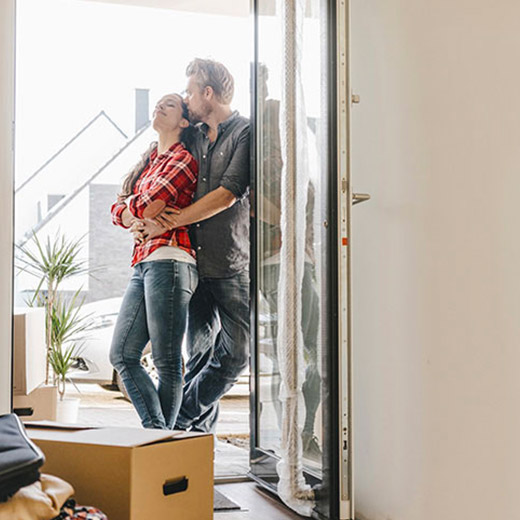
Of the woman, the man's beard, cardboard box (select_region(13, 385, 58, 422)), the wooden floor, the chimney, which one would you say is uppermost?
the chimney

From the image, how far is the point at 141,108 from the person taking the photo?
249 inches

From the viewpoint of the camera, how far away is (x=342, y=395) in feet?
6.08

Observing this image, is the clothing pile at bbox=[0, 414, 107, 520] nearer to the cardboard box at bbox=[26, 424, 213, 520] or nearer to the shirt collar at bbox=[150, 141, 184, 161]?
the cardboard box at bbox=[26, 424, 213, 520]

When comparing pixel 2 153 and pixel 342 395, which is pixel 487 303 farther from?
pixel 2 153

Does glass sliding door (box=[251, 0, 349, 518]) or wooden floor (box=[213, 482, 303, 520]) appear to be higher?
glass sliding door (box=[251, 0, 349, 518])

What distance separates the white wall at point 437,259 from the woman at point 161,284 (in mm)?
979

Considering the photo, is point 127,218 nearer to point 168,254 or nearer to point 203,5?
point 168,254

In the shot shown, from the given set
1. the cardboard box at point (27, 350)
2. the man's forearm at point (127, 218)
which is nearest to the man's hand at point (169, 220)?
the man's forearm at point (127, 218)

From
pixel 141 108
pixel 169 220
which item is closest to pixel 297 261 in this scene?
pixel 169 220

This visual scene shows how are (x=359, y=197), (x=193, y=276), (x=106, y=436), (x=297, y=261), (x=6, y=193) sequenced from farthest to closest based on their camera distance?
1. (x=193, y=276)
2. (x=6, y=193)
3. (x=297, y=261)
4. (x=359, y=197)
5. (x=106, y=436)

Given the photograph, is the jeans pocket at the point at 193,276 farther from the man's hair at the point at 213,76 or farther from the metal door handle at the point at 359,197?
the metal door handle at the point at 359,197

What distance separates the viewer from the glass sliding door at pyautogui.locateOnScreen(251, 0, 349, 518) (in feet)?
6.27

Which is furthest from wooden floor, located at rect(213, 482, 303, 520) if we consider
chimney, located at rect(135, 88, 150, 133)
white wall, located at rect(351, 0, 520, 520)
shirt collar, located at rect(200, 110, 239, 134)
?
chimney, located at rect(135, 88, 150, 133)

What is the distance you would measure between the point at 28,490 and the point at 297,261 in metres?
1.08
